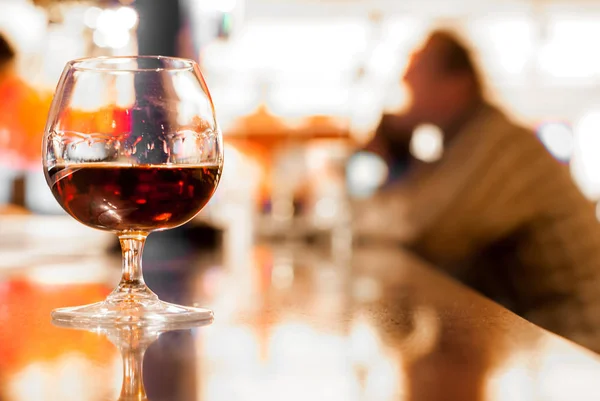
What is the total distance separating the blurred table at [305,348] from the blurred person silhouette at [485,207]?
0.93 metres

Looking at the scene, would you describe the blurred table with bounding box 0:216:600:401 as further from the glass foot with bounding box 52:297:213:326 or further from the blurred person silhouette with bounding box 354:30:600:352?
the blurred person silhouette with bounding box 354:30:600:352

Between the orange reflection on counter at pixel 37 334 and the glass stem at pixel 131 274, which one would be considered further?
the glass stem at pixel 131 274

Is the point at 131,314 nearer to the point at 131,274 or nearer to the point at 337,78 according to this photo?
the point at 131,274

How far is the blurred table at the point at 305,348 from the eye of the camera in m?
0.35

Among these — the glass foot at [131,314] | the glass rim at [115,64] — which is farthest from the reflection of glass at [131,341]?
the glass rim at [115,64]

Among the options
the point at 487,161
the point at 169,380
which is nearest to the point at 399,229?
the point at 487,161

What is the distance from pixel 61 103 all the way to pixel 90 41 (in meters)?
1.04

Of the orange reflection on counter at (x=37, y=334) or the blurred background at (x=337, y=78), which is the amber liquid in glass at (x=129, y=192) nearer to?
the orange reflection on counter at (x=37, y=334)

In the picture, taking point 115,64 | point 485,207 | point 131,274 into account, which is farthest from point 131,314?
point 485,207

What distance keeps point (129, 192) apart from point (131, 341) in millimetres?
118

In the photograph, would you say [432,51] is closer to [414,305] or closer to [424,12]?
[414,305]

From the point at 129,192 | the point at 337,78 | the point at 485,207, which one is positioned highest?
the point at 337,78

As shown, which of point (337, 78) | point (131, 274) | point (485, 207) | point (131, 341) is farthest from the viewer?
point (337, 78)

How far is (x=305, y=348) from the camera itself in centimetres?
47
